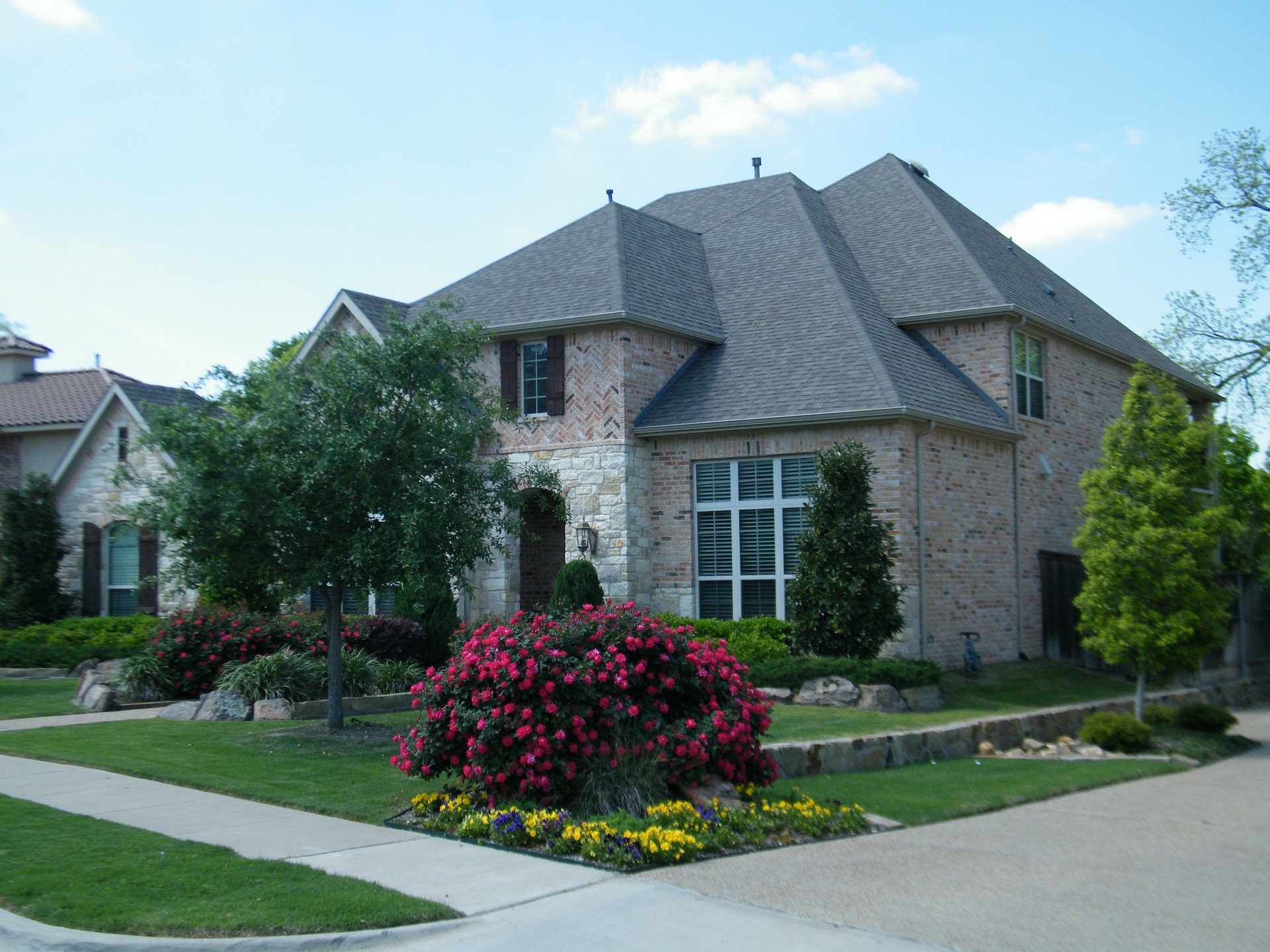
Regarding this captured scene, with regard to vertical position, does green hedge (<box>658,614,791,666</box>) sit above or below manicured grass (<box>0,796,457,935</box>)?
above

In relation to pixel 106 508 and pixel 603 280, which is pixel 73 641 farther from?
pixel 603 280

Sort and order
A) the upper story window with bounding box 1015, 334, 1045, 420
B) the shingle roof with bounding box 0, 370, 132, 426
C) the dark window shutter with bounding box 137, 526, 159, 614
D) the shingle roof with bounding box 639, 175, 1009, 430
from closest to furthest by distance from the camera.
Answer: the shingle roof with bounding box 639, 175, 1009, 430, the upper story window with bounding box 1015, 334, 1045, 420, the dark window shutter with bounding box 137, 526, 159, 614, the shingle roof with bounding box 0, 370, 132, 426

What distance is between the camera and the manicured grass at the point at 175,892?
616 centimetres

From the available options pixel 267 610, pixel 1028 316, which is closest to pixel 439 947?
pixel 267 610

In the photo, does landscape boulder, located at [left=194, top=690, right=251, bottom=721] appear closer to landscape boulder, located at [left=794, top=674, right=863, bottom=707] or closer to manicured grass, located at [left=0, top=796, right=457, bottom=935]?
manicured grass, located at [left=0, top=796, right=457, bottom=935]

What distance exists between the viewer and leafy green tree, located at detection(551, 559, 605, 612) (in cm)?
1845

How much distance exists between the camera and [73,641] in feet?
70.4

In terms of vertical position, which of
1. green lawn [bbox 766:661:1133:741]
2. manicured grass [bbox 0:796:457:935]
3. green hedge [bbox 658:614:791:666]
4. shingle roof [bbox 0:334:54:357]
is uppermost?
shingle roof [bbox 0:334:54:357]

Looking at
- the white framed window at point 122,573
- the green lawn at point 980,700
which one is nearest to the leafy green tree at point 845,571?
the green lawn at point 980,700

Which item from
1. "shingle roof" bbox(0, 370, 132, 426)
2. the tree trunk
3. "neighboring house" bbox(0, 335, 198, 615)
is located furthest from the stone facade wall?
the tree trunk

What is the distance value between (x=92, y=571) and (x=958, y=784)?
20.8m

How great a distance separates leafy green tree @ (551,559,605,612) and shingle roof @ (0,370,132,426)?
14982mm

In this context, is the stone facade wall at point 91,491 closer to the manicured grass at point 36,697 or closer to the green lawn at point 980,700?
the manicured grass at point 36,697

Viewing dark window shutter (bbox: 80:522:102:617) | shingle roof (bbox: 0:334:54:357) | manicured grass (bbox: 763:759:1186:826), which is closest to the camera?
manicured grass (bbox: 763:759:1186:826)
